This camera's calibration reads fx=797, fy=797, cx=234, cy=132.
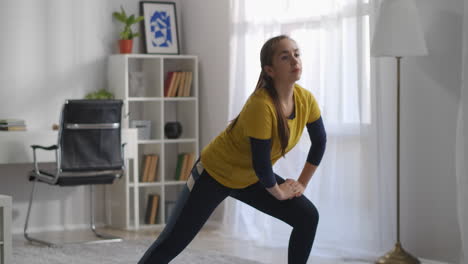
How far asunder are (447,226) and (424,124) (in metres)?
0.58

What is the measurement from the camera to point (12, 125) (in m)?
5.37

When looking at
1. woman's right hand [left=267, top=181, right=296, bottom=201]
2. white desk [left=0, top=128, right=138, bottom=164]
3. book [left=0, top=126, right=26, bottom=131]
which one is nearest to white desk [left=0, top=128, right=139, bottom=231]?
white desk [left=0, top=128, right=138, bottom=164]

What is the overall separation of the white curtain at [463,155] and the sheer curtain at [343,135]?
529 millimetres

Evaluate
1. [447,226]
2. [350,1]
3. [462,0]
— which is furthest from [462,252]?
[350,1]

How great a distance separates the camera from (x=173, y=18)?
6398mm

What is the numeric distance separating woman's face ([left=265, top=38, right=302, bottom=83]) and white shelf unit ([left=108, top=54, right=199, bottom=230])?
3038 mm

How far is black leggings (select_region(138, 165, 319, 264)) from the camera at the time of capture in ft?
9.80

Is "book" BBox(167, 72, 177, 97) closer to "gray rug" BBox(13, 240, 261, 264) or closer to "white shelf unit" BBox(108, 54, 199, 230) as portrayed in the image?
"white shelf unit" BBox(108, 54, 199, 230)

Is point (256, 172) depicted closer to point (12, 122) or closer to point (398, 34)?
point (398, 34)

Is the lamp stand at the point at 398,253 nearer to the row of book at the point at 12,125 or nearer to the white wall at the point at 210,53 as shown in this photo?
the white wall at the point at 210,53

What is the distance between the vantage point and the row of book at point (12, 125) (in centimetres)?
532

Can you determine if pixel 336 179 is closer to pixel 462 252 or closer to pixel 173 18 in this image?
pixel 462 252

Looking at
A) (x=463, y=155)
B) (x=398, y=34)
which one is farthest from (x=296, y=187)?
(x=398, y=34)

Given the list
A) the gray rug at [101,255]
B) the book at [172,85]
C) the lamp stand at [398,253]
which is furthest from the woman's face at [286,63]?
the book at [172,85]
